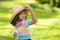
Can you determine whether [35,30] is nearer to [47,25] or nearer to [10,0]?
[47,25]

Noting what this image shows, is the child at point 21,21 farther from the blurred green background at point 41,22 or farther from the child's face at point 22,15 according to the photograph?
the blurred green background at point 41,22

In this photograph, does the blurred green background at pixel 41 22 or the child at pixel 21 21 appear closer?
the child at pixel 21 21

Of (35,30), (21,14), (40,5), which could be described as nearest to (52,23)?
(35,30)

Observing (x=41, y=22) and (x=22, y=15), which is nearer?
(x=22, y=15)

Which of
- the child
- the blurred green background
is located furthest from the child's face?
the blurred green background

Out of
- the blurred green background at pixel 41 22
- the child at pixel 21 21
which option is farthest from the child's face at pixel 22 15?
the blurred green background at pixel 41 22

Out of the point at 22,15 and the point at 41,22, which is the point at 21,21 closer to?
the point at 22,15

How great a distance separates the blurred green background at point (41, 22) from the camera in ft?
22.7

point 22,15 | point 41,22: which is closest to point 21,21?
point 22,15

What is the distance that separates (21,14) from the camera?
140 inches

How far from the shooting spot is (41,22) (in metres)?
8.93

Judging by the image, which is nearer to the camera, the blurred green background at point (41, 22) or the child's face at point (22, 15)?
the child's face at point (22, 15)

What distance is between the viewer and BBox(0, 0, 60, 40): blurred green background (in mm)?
6928

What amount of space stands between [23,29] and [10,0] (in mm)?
11015
